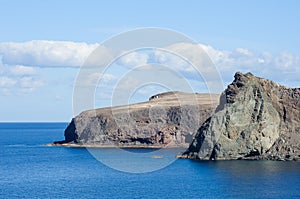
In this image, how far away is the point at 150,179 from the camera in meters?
111

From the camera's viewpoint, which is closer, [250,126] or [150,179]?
[150,179]

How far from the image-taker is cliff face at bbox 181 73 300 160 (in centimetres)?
14162

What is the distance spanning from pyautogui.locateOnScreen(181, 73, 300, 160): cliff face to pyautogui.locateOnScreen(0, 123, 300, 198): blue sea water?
687cm

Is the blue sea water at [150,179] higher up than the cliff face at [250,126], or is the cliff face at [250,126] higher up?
the cliff face at [250,126]

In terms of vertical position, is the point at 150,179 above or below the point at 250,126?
below

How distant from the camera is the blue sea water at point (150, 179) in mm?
93375

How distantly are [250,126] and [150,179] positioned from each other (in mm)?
43865

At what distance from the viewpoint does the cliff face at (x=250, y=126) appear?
14162cm

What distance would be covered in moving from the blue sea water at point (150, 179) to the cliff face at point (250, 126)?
22.6 ft

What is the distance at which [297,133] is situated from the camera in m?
147

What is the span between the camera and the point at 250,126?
146 meters

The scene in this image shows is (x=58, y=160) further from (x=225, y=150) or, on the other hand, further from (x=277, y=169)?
(x=277, y=169)

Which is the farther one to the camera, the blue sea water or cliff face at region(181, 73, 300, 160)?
cliff face at region(181, 73, 300, 160)

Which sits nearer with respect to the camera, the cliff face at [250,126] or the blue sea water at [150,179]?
the blue sea water at [150,179]
